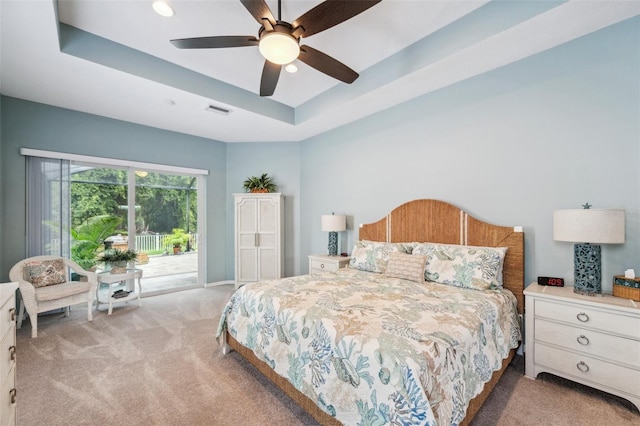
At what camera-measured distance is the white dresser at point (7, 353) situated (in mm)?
1220

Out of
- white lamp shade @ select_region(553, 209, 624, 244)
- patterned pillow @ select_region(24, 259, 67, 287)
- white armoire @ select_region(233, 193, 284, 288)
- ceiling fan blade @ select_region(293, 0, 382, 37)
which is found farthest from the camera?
white armoire @ select_region(233, 193, 284, 288)

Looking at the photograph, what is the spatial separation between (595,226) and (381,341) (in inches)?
74.2

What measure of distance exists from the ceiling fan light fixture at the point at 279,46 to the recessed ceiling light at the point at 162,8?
0.91 m

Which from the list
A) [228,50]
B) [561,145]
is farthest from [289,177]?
[561,145]

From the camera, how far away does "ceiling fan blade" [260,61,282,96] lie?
2.40 metres

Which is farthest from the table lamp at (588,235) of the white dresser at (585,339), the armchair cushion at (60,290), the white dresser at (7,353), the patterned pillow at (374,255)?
the armchair cushion at (60,290)

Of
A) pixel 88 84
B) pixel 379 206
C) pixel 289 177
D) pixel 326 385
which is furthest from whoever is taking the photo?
pixel 289 177

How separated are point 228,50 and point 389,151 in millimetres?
2325

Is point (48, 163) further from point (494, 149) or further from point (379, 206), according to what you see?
point (494, 149)

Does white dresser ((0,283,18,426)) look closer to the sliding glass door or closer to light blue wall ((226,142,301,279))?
the sliding glass door

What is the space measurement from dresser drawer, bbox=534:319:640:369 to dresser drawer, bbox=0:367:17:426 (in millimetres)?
3360

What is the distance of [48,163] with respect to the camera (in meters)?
3.67

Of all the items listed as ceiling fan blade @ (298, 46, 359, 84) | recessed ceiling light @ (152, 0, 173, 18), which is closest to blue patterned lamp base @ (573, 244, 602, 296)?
ceiling fan blade @ (298, 46, 359, 84)

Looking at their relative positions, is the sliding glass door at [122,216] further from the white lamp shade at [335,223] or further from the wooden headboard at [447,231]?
the wooden headboard at [447,231]
